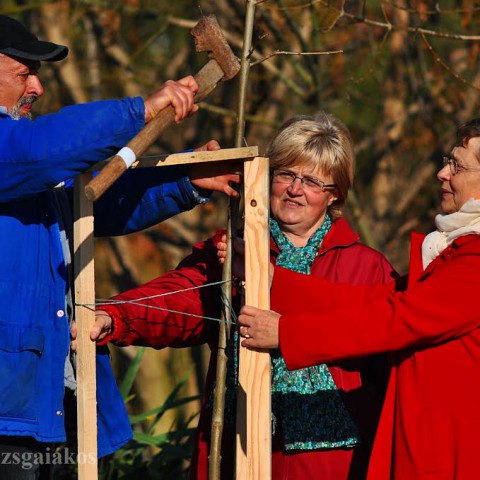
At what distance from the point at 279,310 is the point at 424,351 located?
0.49 m

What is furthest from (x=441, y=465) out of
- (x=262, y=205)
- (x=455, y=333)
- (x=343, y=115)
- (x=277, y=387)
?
(x=343, y=115)

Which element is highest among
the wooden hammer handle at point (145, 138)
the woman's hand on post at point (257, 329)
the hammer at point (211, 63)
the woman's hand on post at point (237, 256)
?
the hammer at point (211, 63)

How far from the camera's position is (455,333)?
315 cm

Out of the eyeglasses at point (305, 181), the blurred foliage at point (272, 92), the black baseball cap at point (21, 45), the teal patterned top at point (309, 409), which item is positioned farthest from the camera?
the blurred foliage at point (272, 92)

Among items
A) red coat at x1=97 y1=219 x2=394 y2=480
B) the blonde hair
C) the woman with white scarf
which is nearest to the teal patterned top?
red coat at x1=97 y1=219 x2=394 y2=480

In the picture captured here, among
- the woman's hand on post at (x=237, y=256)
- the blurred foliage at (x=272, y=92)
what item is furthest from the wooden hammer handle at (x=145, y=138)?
the blurred foliage at (x=272, y=92)

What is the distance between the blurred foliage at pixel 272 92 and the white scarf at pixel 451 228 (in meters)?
3.32

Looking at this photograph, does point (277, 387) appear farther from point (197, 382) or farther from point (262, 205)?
point (197, 382)

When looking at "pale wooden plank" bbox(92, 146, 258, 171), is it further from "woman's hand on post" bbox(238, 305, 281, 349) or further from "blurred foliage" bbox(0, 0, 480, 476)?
"blurred foliage" bbox(0, 0, 480, 476)

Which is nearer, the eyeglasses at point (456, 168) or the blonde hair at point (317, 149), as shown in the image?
the eyeglasses at point (456, 168)

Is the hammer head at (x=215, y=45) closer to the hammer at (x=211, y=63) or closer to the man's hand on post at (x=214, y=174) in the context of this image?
the hammer at (x=211, y=63)

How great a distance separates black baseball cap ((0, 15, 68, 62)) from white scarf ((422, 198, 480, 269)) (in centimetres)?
136

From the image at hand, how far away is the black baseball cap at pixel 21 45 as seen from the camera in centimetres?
321

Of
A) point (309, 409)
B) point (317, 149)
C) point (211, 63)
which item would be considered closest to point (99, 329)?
point (309, 409)
